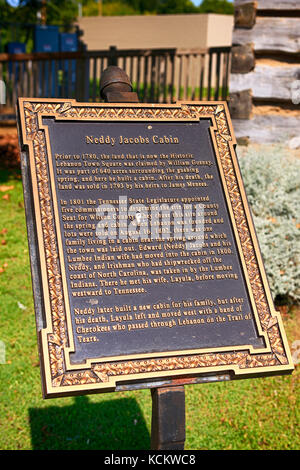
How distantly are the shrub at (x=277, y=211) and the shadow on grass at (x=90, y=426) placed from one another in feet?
6.37

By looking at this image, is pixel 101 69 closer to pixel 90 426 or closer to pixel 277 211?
pixel 277 211

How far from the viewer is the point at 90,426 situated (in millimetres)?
3889

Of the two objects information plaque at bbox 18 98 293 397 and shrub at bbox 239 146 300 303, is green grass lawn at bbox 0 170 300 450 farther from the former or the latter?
information plaque at bbox 18 98 293 397

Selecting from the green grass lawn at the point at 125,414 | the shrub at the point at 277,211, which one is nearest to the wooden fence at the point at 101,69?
the shrub at the point at 277,211

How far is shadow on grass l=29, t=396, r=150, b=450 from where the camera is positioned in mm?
3705

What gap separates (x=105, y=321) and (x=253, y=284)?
0.85m

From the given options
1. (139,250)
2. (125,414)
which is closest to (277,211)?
(125,414)

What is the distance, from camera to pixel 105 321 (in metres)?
2.57

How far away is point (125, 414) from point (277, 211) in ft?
8.90

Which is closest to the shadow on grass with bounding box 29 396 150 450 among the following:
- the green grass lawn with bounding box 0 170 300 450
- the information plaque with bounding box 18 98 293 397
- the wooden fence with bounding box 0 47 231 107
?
the green grass lawn with bounding box 0 170 300 450

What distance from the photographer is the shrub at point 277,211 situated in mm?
5172

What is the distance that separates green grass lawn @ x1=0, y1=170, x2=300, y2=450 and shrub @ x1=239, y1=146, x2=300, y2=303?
60 centimetres

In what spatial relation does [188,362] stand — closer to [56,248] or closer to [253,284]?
[253,284]

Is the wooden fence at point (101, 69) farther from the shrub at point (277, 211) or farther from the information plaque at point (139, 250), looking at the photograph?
the information plaque at point (139, 250)
